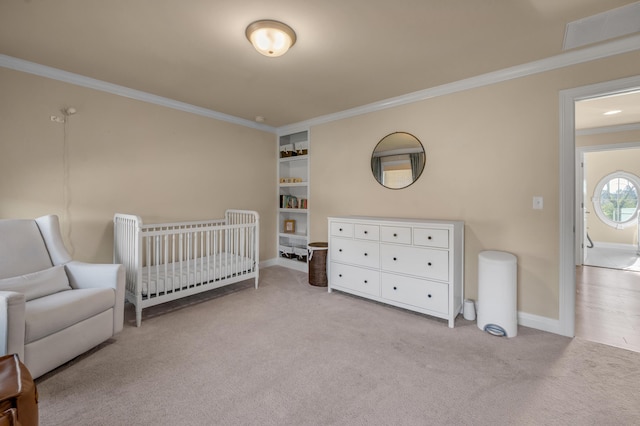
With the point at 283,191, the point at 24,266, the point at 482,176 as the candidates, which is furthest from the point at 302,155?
the point at 24,266

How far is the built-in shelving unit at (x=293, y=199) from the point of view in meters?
4.41

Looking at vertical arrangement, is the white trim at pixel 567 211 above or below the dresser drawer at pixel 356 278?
above

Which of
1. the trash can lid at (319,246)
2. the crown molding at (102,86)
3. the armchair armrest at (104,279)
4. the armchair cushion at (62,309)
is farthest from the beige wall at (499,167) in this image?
the armchair cushion at (62,309)

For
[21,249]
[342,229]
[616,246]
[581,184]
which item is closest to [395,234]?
[342,229]

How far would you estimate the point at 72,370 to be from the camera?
5.91 ft

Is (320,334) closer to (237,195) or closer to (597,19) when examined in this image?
(237,195)

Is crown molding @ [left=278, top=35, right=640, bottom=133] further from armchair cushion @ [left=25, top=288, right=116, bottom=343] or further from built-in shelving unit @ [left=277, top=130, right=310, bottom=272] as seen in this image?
armchair cushion @ [left=25, top=288, right=116, bottom=343]

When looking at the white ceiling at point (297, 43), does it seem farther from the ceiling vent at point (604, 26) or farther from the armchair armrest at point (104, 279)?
the armchair armrest at point (104, 279)

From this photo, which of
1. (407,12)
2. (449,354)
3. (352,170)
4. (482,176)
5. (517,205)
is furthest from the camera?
(352,170)

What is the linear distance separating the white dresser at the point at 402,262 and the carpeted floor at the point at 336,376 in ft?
0.73

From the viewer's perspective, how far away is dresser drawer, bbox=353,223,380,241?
293 centimetres

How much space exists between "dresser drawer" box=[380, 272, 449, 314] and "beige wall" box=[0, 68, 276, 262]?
2490 millimetres

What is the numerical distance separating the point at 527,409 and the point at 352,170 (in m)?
2.87

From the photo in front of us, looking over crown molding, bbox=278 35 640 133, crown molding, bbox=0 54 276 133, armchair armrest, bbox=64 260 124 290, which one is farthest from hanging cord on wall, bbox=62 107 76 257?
crown molding, bbox=278 35 640 133
